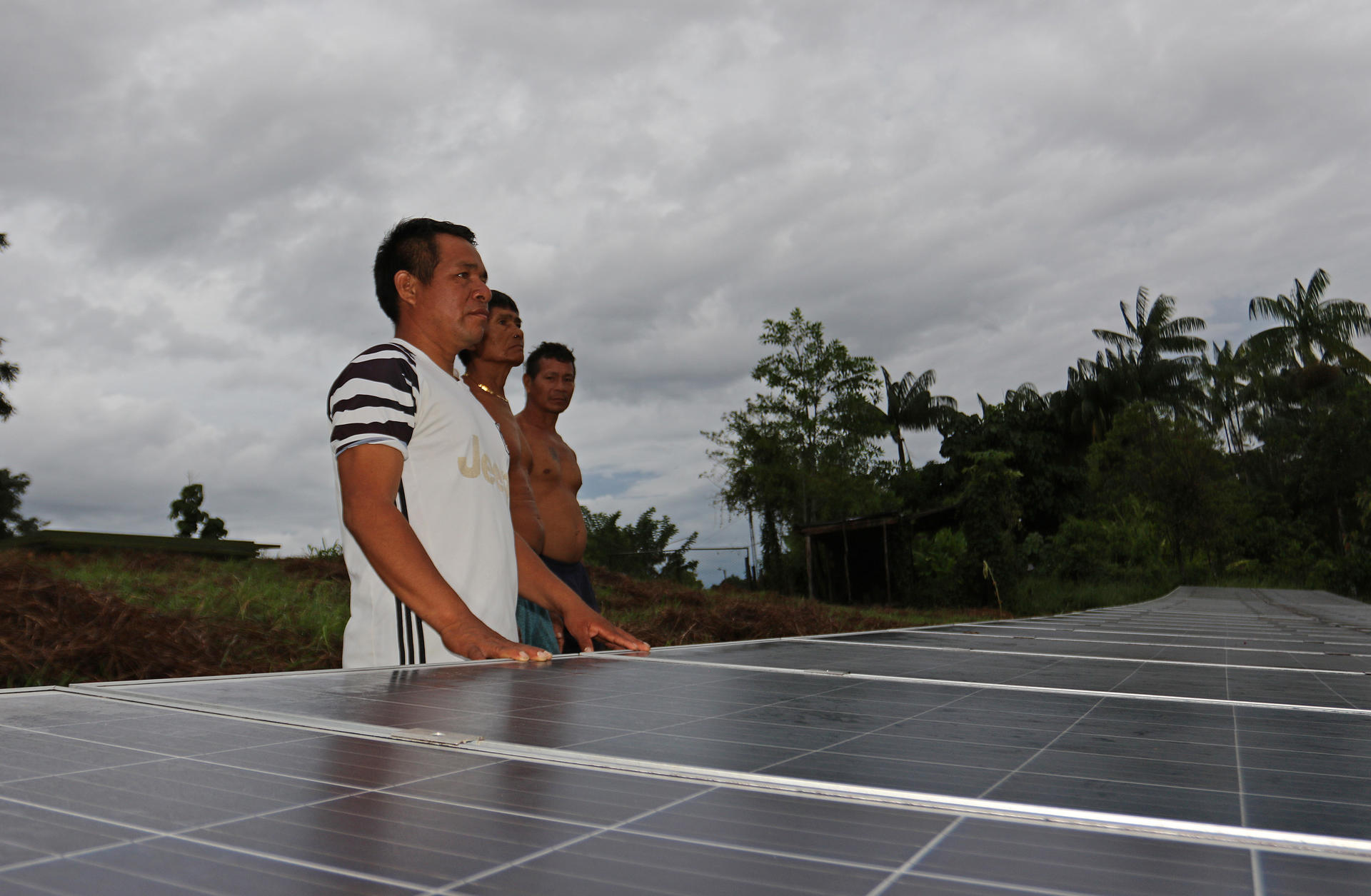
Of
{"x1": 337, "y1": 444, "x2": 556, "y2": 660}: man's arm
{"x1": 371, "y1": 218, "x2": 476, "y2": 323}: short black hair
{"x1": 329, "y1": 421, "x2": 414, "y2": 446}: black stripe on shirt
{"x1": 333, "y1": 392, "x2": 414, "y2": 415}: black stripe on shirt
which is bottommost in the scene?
{"x1": 337, "y1": 444, "x2": 556, "y2": 660}: man's arm

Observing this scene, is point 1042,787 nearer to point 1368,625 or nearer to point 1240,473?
point 1368,625

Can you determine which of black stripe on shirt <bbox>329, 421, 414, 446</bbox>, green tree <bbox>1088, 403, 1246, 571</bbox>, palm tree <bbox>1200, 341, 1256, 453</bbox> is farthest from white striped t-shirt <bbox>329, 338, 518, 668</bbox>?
palm tree <bbox>1200, 341, 1256, 453</bbox>

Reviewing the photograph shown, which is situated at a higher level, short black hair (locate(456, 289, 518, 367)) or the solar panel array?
short black hair (locate(456, 289, 518, 367))

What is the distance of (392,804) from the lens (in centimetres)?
93

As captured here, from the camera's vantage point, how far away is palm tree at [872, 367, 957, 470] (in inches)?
1633

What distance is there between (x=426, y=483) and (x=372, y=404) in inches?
13.8

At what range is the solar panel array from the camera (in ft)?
2.44

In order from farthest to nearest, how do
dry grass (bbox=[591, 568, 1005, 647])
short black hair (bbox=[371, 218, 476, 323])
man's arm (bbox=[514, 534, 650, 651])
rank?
dry grass (bbox=[591, 568, 1005, 647])
man's arm (bbox=[514, 534, 650, 651])
short black hair (bbox=[371, 218, 476, 323])

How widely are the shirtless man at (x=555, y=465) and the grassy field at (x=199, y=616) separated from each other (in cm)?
167

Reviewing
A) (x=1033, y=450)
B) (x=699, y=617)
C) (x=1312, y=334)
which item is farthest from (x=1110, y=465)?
(x=699, y=617)

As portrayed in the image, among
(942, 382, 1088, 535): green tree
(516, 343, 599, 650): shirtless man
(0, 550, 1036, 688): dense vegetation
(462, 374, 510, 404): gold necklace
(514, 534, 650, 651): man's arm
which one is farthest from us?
(942, 382, 1088, 535): green tree

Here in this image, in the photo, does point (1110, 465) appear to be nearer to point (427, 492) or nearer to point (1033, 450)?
point (1033, 450)

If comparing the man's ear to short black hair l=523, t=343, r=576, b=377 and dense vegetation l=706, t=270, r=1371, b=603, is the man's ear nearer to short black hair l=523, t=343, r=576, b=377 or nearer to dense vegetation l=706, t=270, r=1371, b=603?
short black hair l=523, t=343, r=576, b=377

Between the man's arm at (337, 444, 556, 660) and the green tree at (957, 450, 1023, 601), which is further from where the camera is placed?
the green tree at (957, 450, 1023, 601)
